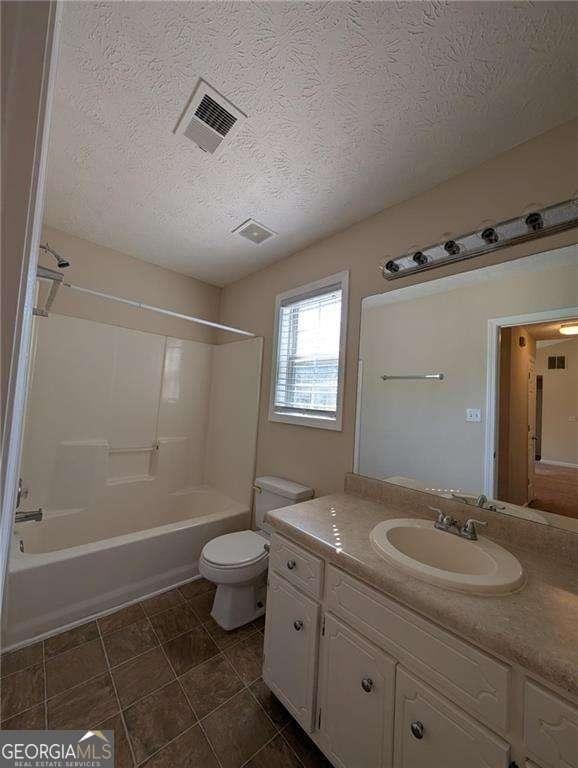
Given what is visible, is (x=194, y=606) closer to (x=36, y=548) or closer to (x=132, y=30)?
(x=36, y=548)

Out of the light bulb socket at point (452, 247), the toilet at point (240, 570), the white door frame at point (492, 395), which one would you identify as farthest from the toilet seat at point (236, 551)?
the light bulb socket at point (452, 247)

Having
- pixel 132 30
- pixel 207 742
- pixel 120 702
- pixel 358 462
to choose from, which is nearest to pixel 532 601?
pixel 358 462

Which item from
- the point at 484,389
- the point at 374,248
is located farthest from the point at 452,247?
the point at 484,389

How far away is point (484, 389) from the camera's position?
1.31m

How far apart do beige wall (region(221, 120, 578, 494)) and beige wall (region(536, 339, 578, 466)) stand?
42 centimetres

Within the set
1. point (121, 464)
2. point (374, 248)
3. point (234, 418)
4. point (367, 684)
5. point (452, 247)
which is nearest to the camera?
point (367, 684)

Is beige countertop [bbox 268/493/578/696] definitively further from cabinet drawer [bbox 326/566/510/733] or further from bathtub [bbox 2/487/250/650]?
bathtub [bbox 2/487/250/650]

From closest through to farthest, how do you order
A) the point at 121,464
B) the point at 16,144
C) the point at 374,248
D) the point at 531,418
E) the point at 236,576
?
1. the point at 16,144
2. the point at 531,418
3. the point at 236,576
4. the point at 374,248
5. the point at 121,464

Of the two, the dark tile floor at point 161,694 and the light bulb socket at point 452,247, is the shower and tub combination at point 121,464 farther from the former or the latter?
the light bulb socket at point 452,247

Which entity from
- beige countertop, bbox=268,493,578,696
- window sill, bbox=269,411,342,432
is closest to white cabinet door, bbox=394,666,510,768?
beige countertop, bbox=268,493,578,696

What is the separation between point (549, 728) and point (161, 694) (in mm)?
1455

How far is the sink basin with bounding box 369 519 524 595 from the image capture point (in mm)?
830

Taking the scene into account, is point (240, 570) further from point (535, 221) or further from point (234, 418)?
point (535, 221)

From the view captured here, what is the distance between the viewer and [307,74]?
1031 mm
